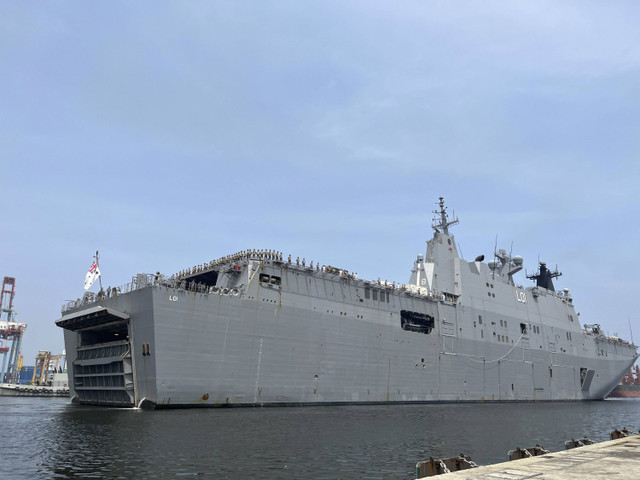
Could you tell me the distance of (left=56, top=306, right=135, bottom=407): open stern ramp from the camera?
2880 cm

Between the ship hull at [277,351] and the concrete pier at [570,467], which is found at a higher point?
the ship hull at [277,351]

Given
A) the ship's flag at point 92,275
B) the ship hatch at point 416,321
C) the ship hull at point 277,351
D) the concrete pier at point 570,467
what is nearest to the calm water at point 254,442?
the ship hull at point 277,351

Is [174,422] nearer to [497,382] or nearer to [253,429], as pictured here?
[253,429]

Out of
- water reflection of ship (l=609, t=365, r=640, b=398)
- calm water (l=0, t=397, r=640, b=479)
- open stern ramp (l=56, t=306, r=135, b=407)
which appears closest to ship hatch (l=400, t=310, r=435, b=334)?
calm water (l=0, t=397, r=640, b=479)

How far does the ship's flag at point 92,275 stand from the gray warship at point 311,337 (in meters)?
1.21

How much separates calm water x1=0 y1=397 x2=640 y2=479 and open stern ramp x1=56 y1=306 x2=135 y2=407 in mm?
3394

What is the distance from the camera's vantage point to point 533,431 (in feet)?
74.0

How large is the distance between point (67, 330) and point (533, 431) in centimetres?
3066

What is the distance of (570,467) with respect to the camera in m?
9.84

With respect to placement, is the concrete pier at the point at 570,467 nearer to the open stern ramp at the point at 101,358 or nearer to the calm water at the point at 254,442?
the calm water at the point at 254,442

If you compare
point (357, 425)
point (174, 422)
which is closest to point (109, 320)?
point (174, 422)

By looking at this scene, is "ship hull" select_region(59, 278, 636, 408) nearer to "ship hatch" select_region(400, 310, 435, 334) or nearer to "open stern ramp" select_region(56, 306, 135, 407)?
"open stern ramp" select_region(56, 306, 135, 407)

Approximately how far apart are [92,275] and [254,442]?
1907 cm

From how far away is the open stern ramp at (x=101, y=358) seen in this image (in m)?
28.8
